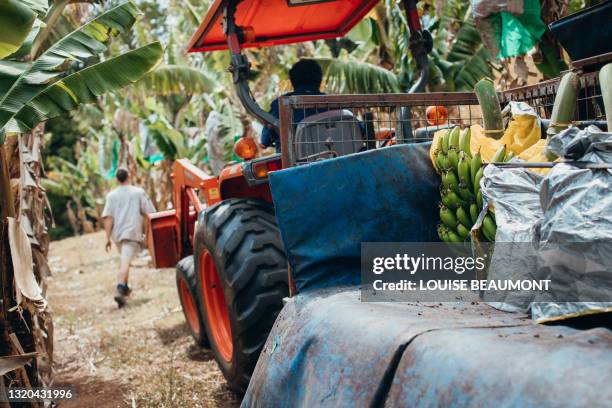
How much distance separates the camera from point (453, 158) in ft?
10.4

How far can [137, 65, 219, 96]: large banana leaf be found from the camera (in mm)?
14375

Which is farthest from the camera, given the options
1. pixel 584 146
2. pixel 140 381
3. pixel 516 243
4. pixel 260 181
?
pixel 140 381

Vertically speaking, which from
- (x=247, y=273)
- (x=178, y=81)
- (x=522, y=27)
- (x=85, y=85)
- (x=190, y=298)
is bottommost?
(x=190, y=298)

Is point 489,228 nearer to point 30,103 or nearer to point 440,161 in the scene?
point 440,161

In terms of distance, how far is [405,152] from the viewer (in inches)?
133

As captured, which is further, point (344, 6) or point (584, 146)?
point (344, 6)

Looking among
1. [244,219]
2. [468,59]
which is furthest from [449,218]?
[468,59]

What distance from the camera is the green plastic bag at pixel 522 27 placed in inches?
200

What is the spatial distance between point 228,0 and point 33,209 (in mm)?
2956

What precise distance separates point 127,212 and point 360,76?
171 inches

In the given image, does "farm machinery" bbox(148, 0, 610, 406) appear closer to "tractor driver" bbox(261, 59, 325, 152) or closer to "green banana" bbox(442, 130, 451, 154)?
"green banana" bbox(442, 130, 451, 154)

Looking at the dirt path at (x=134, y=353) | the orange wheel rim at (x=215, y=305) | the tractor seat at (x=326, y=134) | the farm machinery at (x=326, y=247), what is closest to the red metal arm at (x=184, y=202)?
the farm machinery at (x=326, y=247)

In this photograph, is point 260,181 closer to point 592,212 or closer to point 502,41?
point 502,41

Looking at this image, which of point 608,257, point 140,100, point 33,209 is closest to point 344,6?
point 33,209
